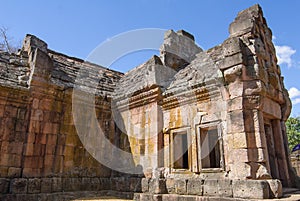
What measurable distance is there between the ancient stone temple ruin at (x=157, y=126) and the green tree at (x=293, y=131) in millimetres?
20092

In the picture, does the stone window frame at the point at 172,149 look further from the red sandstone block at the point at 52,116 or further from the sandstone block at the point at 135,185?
the red sandstone block at the point at 52,116

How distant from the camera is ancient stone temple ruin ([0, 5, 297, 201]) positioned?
221 inches

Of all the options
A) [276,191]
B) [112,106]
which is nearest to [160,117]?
[112,106]

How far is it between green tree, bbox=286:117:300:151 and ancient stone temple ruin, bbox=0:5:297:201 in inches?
791

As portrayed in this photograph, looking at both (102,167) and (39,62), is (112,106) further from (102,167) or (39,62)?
(39,62)

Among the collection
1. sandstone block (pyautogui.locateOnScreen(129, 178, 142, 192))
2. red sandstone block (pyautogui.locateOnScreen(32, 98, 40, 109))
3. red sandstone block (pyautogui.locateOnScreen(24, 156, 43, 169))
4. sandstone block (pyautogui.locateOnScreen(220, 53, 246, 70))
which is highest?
sandstone block (pyautogui.locateOnScreen(220, 53, 246, 70))

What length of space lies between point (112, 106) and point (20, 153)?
3356 mm

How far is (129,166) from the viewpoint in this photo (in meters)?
7.95

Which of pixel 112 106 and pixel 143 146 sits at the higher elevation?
pixel 112 106

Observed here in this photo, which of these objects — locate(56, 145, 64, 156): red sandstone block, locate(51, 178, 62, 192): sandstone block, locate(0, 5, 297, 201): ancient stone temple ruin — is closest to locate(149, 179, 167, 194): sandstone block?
locate(0, 5, 297, 201): ancient stone temple ruin

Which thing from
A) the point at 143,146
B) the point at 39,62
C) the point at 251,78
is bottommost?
the point at 143,146

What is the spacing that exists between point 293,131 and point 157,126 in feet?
72.4

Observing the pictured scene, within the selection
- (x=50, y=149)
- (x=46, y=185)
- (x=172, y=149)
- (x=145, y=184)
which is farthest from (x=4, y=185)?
(x=172, y=149)

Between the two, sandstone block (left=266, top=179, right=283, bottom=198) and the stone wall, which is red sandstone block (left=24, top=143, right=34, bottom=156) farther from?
sandstone block (left=266, top=179, right=283, bottom=198)
